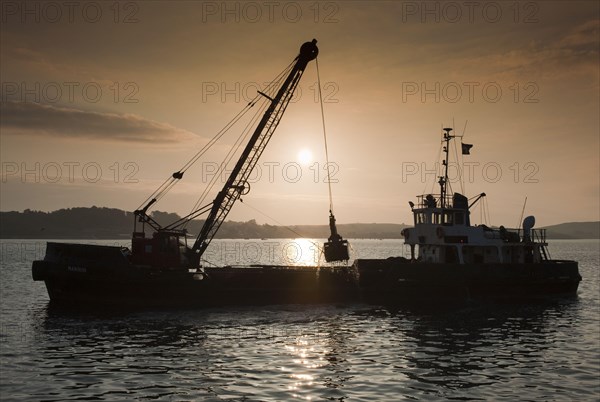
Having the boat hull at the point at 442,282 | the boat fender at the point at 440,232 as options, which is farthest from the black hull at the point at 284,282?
the boat fender at the point at 440,232

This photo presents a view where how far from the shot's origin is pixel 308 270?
43781 mm

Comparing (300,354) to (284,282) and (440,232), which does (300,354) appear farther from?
(440,232)

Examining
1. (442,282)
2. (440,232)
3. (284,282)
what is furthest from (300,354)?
(440,232)

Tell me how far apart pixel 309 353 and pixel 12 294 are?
39.8 meters

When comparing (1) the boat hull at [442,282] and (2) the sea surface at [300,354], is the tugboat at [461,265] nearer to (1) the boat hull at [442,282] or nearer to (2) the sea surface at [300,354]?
(1) the boat hull at [442,282]

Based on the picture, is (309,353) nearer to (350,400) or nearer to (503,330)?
(350,400)

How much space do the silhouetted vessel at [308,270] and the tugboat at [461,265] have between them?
0.28ft

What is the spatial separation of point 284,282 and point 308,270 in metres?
2.69

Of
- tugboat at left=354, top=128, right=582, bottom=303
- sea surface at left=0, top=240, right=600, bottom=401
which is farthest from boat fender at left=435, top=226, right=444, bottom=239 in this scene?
sea surface at left=0, top=240, right=600, bottom=401

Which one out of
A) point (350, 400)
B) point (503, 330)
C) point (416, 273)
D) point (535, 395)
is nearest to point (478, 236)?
point (416, 273)

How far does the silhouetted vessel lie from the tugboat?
0.09 meters

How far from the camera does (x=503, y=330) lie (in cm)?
3222

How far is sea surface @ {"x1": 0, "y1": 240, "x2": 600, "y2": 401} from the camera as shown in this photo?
19.2 meters

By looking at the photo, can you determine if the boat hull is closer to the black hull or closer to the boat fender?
the black hull
